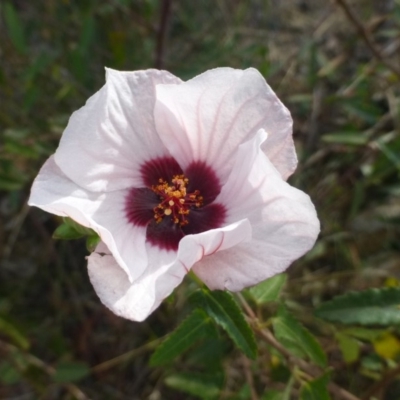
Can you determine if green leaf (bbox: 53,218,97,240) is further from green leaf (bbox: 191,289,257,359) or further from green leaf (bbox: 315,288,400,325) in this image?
green leaf (bbox: 315,288,400,325)

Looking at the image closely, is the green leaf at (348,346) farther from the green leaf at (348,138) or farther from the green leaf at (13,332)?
the green leaf at (13,332)

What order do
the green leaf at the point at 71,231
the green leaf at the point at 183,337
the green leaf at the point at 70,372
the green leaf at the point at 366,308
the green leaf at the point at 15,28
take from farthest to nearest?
the green leaf at the point at 15,28 → the green leaf at the point at 70,372 → the green leaf at the point at 366,308 → the green leaf at the point at 183,337 → the green leaf at the point at 71,231

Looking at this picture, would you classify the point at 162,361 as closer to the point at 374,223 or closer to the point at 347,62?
the point at 374,223

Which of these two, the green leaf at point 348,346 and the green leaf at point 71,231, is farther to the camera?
the green leaf at point 348,346

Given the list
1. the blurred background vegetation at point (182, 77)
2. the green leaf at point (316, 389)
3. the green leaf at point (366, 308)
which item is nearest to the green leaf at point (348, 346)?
the blurred background vegetation at point (182, 77)

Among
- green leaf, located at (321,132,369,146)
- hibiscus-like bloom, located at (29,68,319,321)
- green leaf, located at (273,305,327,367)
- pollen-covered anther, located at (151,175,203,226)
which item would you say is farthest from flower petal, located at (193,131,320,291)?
green leaf, located at (321,132,369,146)

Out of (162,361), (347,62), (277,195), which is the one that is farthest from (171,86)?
(347,62)
